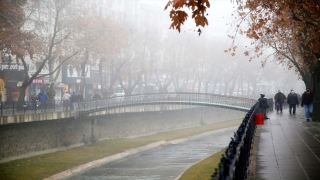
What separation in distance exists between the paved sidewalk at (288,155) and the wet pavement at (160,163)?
8505 millimetres

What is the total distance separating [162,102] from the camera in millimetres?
58938

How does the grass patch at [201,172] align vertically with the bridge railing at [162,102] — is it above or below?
below

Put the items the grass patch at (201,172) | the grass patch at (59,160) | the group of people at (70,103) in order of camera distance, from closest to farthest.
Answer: the grass patch at (201,172), the grass patch at (59,160), the group of people at (70,103)

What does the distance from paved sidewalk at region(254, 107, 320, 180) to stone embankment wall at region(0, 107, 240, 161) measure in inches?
683

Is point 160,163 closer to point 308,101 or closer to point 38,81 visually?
point 308,101

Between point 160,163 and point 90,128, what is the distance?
1399 centimetres

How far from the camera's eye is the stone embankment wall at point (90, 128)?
3594 centimetres

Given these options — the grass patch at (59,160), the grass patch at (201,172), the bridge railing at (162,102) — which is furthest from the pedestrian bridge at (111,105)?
the grass patch at (201,172)

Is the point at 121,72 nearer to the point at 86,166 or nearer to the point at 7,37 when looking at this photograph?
the point at 7,37

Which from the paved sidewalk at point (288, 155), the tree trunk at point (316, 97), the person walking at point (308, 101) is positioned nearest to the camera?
the paved sidewalk at point (288, 155)

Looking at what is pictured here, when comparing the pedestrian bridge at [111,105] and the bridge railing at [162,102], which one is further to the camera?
the bridge railing at [162,102]

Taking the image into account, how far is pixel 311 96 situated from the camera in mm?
31781

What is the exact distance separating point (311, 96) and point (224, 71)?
238 feet

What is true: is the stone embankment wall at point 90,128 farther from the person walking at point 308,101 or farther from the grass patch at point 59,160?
the person walking at point 308,101
